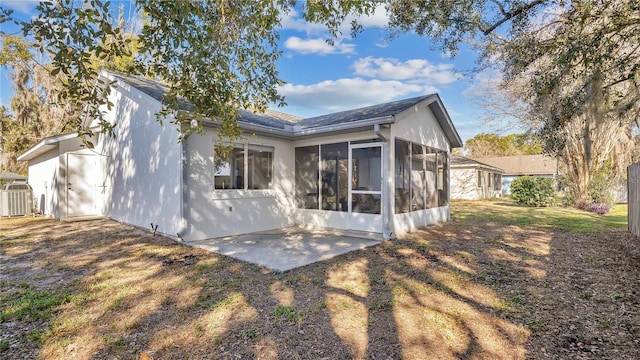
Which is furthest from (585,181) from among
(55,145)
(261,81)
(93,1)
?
(55,145)

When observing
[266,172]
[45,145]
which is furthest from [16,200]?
[266,172]

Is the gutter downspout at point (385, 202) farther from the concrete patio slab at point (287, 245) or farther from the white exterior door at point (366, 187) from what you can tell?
the concrete patio slab at point (287, 245)

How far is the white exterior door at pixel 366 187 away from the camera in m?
8.20

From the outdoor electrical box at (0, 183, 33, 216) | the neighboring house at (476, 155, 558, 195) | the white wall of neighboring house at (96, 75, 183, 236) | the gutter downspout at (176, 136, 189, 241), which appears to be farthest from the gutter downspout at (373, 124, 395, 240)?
the neighboring house at (476, 155, 558, 195)

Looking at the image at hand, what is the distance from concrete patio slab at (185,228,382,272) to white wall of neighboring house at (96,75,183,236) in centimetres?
138

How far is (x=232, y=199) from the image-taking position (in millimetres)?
8234

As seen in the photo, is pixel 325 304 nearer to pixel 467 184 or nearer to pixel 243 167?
pixel 243 167

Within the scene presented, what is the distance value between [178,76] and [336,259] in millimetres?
4217

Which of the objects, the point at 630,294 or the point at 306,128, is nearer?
the point at 630,294

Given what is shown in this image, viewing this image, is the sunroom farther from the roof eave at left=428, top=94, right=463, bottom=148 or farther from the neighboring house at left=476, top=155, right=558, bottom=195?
the neighboring house at left=476, top=155, right=558, bottom=195

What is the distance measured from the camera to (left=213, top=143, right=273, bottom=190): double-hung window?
798 cm

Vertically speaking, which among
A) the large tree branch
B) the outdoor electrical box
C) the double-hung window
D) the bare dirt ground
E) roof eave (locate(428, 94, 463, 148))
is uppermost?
the large tree branch

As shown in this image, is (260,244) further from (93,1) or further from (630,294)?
(630,294)

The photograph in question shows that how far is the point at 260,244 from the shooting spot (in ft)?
24.4
